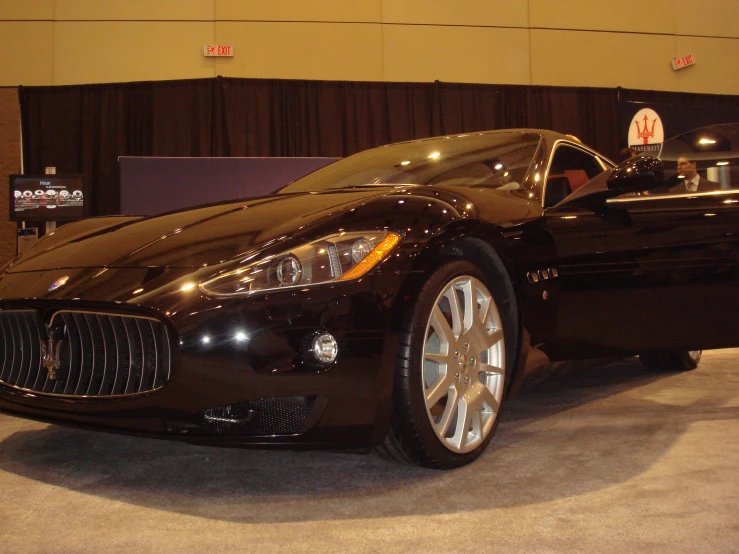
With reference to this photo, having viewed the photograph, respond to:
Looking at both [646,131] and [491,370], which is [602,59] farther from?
[491,370]

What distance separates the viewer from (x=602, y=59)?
980 cm

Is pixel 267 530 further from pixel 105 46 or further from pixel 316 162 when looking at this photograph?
pixel 105 46

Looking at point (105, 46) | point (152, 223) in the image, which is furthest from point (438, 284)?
point (105, 46)

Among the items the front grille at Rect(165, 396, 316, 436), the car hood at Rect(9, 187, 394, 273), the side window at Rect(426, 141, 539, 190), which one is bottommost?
the front grille at Rect(165, 396, 316, 436)

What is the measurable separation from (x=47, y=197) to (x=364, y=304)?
6.48m

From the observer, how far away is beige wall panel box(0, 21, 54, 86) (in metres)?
8.66

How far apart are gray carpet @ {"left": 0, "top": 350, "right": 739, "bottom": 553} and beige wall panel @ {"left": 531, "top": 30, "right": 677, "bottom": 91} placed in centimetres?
803

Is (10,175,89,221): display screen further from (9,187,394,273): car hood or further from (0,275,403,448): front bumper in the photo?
(0,275,403,448): front bumper

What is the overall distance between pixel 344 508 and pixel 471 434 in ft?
1.71

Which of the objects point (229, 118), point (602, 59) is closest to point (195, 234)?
point (229, 118)

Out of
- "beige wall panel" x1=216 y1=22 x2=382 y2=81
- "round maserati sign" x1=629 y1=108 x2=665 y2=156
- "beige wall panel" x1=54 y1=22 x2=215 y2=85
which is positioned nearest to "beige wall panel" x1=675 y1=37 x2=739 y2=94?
"round maserati sign" x1=629 y1=108 x2=665 y2=156

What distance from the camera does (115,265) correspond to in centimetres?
181

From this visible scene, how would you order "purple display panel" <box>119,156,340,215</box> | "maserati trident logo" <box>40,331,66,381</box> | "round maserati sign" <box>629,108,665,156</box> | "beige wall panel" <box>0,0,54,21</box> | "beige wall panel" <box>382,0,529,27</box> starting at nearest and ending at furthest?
1. "maserati trident logo" <box>40,331,66,381</box>
2. "purple display panel" <box>119,156,340,215</box>
3. "beige wall panel" <box>0,0,54,21</box>
4. "beige wall panel" <box>382,0,529,27</box>
5. "round maserati sign" <box>629,108,665,156</box>

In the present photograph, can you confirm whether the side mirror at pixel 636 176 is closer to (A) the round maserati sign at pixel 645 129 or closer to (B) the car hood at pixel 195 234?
(B) the car hood at pixel 195 234
